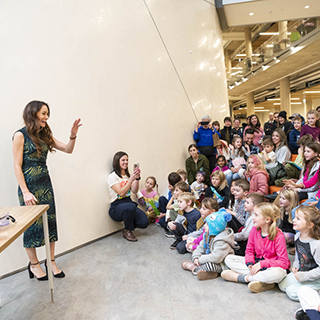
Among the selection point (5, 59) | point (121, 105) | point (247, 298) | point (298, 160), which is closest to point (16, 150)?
point (5, 59)

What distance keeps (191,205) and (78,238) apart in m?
1.47

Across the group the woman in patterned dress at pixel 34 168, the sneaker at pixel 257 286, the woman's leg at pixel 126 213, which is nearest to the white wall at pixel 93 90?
the woman's leg at pixel 126 213

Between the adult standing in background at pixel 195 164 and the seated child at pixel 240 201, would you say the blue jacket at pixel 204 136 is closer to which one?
the adult standing in background at pixel 195 164

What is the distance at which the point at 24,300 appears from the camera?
2.35 metres

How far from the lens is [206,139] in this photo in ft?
19.0

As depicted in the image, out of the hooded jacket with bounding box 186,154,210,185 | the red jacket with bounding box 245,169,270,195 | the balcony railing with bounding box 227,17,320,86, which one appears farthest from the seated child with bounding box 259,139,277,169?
the balcony railing with bounding box 227,17,320,86

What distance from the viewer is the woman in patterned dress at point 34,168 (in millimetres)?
2459

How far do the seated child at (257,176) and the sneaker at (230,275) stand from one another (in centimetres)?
182

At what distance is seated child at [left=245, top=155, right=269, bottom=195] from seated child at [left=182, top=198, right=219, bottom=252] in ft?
4.07

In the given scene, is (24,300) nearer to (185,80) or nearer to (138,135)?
(138,135)

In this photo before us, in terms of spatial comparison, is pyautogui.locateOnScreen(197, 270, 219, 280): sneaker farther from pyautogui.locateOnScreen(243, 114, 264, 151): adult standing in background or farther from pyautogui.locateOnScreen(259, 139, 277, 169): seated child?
pyautogui.locateOnScreen(243, 114, 264, 151): adult standing in background

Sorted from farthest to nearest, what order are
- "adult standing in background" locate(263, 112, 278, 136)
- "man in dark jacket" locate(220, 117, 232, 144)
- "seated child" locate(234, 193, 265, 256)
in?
1. "adult standing in background" locate(263, 112, 278, 136)
2. "man in dark jacket" locate(220, 117, 232, 144)
3. "seated child" locate(234, 193, 265, 256)

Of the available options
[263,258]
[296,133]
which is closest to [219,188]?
[263,258]

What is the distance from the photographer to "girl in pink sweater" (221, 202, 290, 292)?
227 cm
